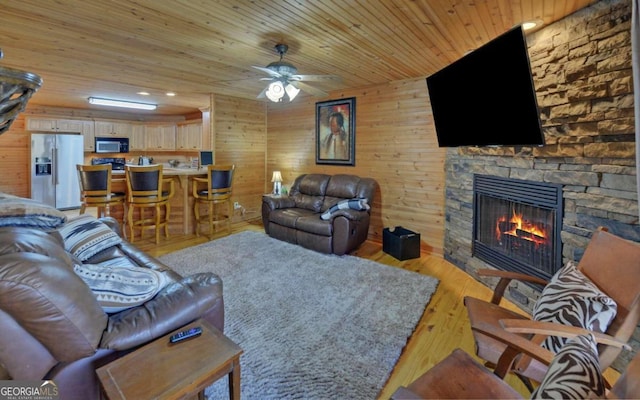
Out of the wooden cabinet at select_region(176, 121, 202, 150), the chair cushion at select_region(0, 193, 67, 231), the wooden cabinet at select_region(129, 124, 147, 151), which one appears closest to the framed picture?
the wooden cabinet at select_region(176, 121, 202, 150)

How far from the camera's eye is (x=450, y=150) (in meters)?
3.96

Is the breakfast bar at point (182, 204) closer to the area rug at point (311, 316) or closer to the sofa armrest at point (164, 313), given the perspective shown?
the area rug at point (311, 316)

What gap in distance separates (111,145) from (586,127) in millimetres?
8589

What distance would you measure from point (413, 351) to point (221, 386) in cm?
126

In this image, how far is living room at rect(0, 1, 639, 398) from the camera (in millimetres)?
2004

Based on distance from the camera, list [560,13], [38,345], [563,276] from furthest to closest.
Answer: [560,13]
[563,276]
[38,345]

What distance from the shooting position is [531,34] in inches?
107

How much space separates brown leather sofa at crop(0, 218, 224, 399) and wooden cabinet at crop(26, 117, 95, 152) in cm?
713

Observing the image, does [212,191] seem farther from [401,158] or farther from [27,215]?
[27,215]

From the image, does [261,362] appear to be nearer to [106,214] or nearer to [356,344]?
[356,344]

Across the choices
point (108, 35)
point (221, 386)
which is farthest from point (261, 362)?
point (108, 35)

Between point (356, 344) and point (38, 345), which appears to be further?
point (356, 344)

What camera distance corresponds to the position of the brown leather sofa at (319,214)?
159 inches

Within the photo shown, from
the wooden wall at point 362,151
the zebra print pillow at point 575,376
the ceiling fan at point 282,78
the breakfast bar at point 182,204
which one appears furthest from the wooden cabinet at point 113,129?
the zebra print pillow at point 575,376
